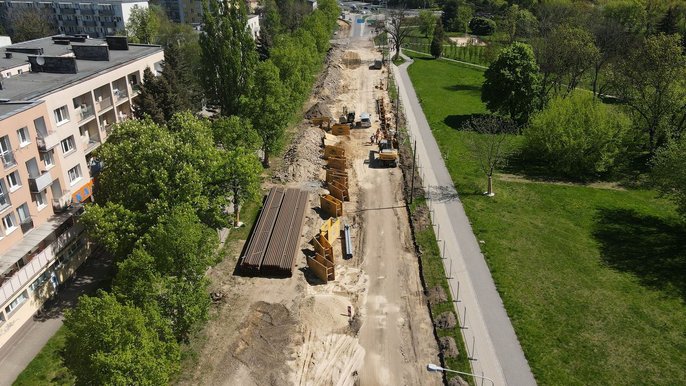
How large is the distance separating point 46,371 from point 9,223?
32.8ft

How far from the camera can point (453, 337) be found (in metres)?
29.7

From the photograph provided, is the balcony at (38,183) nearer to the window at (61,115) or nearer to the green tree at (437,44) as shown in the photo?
the window at (61,115)

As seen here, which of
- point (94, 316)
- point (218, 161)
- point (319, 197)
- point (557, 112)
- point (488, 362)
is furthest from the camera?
point (557, 112)

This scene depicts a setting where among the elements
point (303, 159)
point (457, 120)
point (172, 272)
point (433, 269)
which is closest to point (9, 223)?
point (172, 272)

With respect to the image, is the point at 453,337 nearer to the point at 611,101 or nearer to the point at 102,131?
the point at 102,131

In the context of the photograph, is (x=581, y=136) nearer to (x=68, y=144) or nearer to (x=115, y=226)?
(x=115, y=226)

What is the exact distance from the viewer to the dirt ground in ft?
89.7

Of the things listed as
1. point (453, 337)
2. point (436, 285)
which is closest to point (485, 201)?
point (436, 285)

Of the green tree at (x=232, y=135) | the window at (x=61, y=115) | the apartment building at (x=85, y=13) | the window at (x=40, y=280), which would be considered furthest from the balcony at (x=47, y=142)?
the apartment building at (x=85, y=13)

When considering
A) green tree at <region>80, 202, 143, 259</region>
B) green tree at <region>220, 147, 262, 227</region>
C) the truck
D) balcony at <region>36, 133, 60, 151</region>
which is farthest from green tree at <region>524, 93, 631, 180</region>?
balcony at <region>36, 133, 60, 151</region>

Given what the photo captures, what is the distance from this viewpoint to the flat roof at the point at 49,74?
1419 inches

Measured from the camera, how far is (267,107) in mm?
48156

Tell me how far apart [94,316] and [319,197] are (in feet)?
87.6

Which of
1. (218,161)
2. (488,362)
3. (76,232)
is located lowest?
(488,362)
